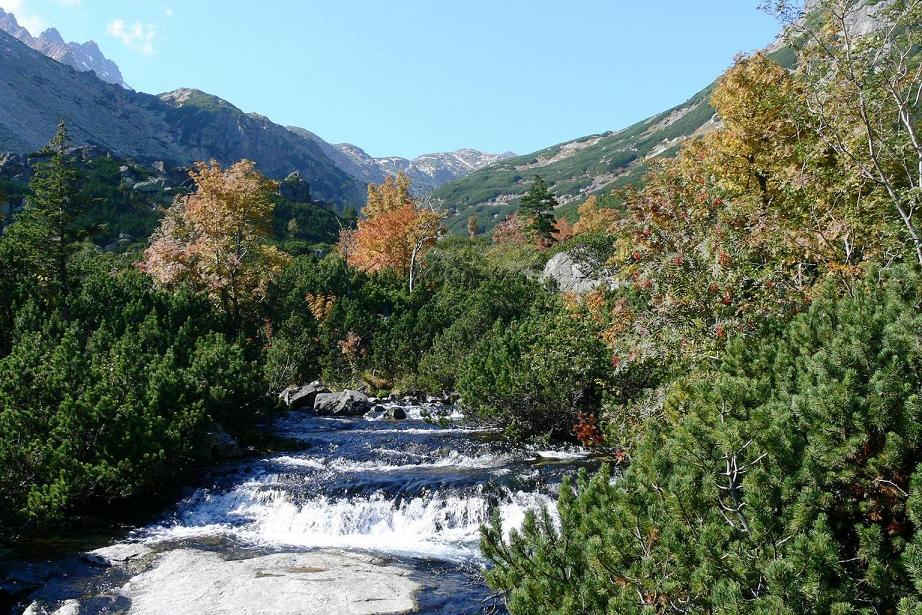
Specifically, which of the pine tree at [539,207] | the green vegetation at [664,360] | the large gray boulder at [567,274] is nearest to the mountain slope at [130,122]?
the pine tree at [539,207]

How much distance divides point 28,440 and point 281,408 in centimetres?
955

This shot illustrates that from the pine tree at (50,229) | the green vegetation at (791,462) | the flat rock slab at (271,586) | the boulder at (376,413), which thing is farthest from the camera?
the pine tree at (50,229)

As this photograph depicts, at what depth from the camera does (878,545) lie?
3359mm

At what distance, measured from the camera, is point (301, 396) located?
2083cm

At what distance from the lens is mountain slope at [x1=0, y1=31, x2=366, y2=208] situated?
108 metres

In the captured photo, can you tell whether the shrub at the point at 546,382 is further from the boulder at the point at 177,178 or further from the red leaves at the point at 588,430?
the boulder at the point at 177,178

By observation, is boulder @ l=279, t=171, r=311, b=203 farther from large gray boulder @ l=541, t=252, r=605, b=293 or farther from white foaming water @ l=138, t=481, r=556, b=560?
white foaming water @ l=138, t=481, r=556, b=560

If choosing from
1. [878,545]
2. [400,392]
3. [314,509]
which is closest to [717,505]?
[878,545]

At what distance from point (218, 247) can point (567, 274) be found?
53.9ft

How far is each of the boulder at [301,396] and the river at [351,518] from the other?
239 inches

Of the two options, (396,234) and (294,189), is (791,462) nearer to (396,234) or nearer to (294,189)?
(396,234)

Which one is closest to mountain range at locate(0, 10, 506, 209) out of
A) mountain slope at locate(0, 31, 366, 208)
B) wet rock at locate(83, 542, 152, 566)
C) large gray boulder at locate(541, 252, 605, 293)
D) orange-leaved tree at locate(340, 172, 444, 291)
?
mountain slope at locate(0, 31, 366, 208)

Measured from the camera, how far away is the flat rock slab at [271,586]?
22.4 ft

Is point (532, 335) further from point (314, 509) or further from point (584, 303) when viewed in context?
point (314, 509)
